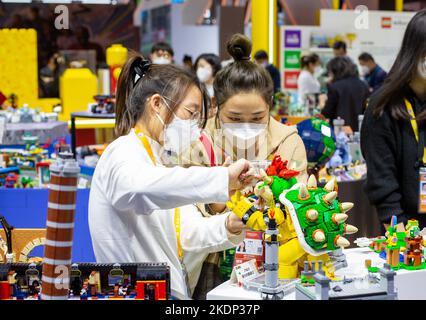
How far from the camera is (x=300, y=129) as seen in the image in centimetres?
375

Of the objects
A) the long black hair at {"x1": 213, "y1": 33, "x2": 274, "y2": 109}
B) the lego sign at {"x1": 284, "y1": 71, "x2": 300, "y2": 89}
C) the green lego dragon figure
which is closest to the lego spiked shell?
the green lego dragon figure

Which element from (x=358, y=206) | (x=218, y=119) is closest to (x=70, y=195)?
(x=218, y=119)

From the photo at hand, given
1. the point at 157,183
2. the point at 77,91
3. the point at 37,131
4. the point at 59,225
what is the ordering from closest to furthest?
the point at 59,225
the point at 157,183
the point at 37,131
the point at 77,91

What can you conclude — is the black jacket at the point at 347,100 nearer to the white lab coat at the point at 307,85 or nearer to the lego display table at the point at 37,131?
the white lab coat at the point at 307,85

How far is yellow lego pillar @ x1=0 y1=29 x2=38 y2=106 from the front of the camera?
10.6m

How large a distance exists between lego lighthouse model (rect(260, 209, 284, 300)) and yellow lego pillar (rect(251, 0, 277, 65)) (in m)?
8.14

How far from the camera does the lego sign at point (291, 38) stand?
40.7 ft

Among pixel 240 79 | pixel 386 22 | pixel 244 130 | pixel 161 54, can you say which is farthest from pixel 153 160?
pixel 386 22

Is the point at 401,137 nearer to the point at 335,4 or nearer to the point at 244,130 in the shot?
the point at 244,130

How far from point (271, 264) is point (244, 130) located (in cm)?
85

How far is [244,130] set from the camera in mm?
2719

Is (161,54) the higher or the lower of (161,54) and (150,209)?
the higher

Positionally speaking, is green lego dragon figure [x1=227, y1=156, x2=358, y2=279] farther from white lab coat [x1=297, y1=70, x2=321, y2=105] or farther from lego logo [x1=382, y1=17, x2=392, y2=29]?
lego logo [x1=382, y1=17, x2=392, y2=29]
